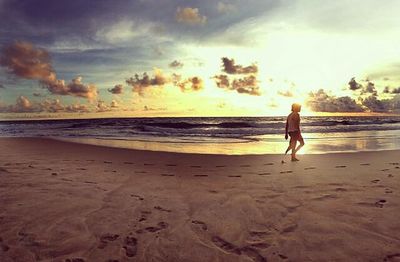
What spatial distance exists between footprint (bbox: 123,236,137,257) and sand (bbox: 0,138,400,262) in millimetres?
12

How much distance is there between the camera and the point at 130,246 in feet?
13.9

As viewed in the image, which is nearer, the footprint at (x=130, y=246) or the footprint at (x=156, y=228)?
the footprint at (x=130, y=246)

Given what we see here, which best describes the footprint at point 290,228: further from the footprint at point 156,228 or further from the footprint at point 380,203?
the footprint at point 380,203

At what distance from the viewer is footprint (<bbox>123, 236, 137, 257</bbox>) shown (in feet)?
13.3

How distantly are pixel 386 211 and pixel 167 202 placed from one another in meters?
3.55

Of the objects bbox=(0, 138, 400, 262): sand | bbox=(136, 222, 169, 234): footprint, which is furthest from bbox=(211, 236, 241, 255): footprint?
bbox=(136, 222, 169, 234): footprint

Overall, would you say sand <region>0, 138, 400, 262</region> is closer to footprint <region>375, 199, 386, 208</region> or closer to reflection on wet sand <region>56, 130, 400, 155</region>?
footprint <region>375, 199, 386, 208</region>

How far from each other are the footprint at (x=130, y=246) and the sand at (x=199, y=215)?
0.5 inches

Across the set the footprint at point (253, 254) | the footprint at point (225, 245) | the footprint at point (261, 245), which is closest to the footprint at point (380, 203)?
the footprint at point (261, 245)

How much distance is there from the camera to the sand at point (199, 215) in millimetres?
4098

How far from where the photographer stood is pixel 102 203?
591 cm

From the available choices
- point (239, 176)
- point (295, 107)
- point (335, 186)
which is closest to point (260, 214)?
point (335, 186)

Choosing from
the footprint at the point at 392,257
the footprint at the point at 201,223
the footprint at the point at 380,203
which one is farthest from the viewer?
the footprint at the point at 380,203

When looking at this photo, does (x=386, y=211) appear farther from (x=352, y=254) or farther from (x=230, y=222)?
(x=230, y=222)
